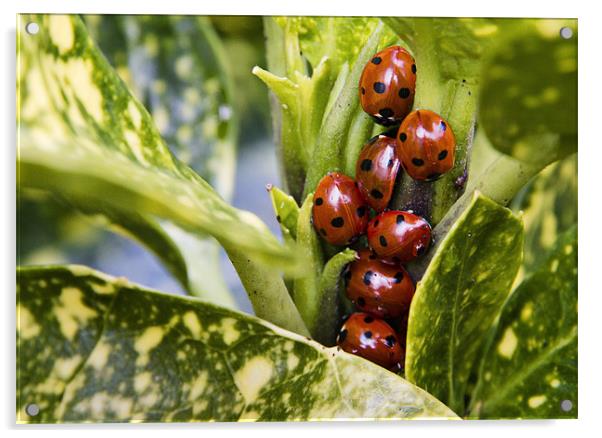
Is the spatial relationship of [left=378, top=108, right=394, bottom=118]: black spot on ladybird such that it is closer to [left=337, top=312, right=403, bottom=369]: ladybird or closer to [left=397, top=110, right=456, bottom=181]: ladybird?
[left=397, top=110, right=456, bottom=181]: ladybird

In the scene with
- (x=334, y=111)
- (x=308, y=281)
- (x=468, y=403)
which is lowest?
(x=468, y=403)

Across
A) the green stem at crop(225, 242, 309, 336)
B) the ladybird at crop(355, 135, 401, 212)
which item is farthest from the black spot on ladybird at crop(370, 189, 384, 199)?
the green stem at crop(225, 242, 309, 336)

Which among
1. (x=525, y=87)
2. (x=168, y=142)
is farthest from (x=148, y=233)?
(x=525, y=87)

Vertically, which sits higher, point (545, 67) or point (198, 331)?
point (545, 67)

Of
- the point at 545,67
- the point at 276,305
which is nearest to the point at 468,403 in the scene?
the point at 276,305

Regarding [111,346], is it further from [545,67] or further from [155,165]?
[545,67]

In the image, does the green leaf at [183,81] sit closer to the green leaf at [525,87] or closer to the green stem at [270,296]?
the green stem at [270,296]

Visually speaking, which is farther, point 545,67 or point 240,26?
point 240,26
